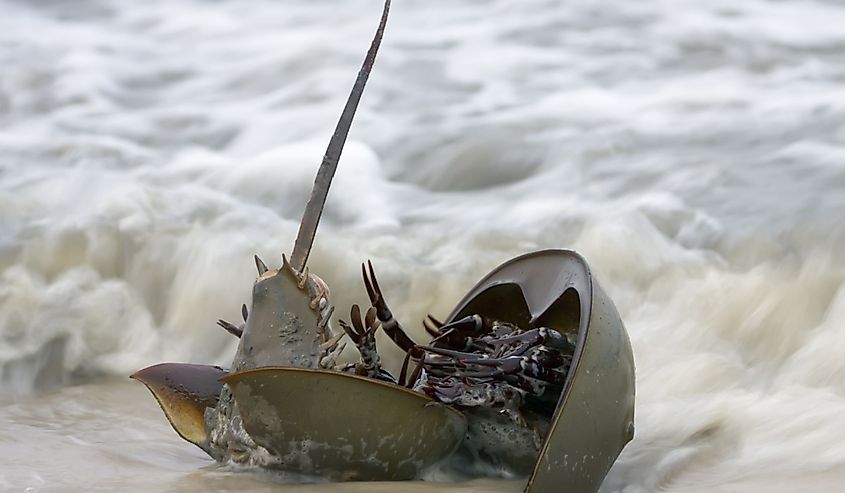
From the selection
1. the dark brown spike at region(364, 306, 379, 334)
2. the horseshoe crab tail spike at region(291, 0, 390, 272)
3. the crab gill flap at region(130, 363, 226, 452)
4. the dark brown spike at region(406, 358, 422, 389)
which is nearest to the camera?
the horseshoe crab tail spike at region(291, 0, 390, 272)

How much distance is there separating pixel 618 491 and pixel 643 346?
1.10m

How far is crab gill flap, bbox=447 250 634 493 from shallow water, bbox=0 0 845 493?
0.83 ft

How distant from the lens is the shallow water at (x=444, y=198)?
271 centimetres

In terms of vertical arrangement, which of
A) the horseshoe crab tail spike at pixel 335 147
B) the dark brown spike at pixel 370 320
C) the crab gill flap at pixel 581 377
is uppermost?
the horseshoe crab tail spike at pixel 335 147

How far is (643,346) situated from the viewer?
325 centimetres

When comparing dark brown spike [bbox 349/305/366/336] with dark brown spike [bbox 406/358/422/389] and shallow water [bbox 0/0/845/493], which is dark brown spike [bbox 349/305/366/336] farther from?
shallow water [bbox 0/0/845/493]

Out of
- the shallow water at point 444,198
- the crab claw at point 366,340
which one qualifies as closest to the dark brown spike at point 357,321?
the crab claw at point 366,340

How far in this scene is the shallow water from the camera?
106 inches

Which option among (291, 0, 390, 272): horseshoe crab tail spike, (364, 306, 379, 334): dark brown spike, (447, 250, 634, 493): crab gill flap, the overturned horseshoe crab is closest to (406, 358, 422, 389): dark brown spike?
the overturned horseshoe crab

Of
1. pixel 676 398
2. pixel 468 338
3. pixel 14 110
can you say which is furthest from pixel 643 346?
pixel 14 110

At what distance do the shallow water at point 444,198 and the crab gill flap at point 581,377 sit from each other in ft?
0.83

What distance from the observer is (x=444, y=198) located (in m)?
4.77

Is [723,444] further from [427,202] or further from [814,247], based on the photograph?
[427,202]

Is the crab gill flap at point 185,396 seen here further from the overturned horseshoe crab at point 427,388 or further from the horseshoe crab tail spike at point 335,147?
the horseshoe crab tail spike at point 335,147
